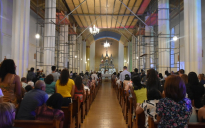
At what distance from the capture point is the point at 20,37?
25.4 ft

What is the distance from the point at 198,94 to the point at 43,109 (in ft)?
10.5

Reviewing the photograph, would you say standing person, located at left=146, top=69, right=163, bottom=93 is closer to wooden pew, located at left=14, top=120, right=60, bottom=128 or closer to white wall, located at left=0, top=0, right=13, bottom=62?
wooden pew, located at left=14, top=120, right=60, bottom=128

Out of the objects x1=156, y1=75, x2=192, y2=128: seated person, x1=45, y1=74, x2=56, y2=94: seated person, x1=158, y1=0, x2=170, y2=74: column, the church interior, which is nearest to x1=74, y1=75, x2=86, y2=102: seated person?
the church interior

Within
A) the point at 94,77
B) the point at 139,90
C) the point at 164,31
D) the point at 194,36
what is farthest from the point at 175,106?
the point at 94,77

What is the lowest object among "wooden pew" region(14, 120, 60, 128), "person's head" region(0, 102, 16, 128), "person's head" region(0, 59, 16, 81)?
"wooden pew" region(14, 120, 60, 128)

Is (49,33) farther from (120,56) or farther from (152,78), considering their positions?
(120,56)

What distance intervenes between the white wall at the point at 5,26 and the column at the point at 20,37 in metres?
2.00

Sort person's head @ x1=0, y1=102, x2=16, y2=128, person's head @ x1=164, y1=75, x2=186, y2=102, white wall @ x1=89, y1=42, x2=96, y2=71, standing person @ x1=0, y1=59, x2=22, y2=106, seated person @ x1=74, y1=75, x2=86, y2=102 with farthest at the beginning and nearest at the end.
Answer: white wall @ x1=89, y1=42, x2=96, y2=71 < seated person @ x1=74, y1=75, x2=86, y2=102 < standing person @ x1=0, y1=59, x2=22, y2=106 < person's head @ x1=164, y1=75, x2=186, y2=102 < person's head @ x1=0, y1=102, x2=16, y2=128

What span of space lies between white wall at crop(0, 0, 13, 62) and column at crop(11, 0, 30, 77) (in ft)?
6.55

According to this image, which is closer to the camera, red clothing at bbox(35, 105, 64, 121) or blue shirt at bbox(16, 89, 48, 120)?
red clothing at bbox(35, 105, 64, 121)

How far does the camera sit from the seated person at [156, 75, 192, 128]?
2014 mm

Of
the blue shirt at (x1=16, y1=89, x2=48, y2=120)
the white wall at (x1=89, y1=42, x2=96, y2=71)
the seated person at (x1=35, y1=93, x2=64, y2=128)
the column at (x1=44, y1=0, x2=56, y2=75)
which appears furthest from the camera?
the white wall at (x1=89, y1=42, x2=96, y2=71)

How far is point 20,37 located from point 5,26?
267 cm

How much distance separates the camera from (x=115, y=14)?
18375mm
